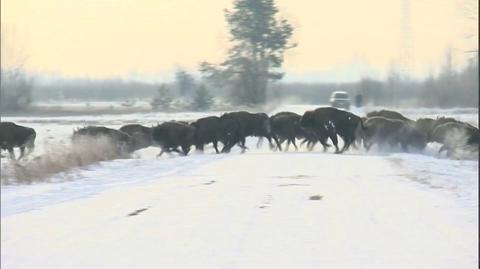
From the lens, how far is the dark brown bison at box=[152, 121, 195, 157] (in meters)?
26.6

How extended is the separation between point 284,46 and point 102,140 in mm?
9381

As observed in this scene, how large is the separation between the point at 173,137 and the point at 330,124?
6019mm

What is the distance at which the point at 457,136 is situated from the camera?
26156 mm

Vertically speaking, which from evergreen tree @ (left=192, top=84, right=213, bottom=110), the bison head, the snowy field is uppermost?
evergreen tree @ (left=192, top=84, right=213, bottom=110)

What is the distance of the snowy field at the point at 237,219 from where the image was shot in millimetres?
7707

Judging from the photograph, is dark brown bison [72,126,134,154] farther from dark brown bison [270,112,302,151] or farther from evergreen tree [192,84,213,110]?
evergreen tree [192,84,213,110]

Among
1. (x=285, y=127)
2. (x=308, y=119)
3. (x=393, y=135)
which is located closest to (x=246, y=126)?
(x=285, y=127)

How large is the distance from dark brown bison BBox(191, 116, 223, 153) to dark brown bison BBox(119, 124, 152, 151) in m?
1.71

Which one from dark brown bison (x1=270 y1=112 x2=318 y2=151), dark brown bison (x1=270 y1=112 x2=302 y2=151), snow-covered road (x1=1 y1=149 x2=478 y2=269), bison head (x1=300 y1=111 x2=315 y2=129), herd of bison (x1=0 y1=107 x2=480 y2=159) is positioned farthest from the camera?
dark brown bison (x1=270 y1=112 x2=302 y2=151)

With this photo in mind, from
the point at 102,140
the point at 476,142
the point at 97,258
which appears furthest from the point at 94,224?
the point at 476,142

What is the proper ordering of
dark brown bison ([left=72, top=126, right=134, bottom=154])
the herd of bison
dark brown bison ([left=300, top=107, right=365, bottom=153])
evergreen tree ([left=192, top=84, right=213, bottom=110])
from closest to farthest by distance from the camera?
dark brown bison ([left=72, top=126, right=134, bottom=154])
the herd of bison
dark brown bison ([left=300, top=107, right=365, bottom=153])
evergreen tree ([left=192, top=84, right=213, bottom=110])

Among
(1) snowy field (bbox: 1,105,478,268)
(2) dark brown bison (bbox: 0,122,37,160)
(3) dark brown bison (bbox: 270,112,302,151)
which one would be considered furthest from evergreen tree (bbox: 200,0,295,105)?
(1) snowy field (bbox: 1,105,478,268)

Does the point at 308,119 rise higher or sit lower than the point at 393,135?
higher

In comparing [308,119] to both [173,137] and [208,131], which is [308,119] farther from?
[173,137]
